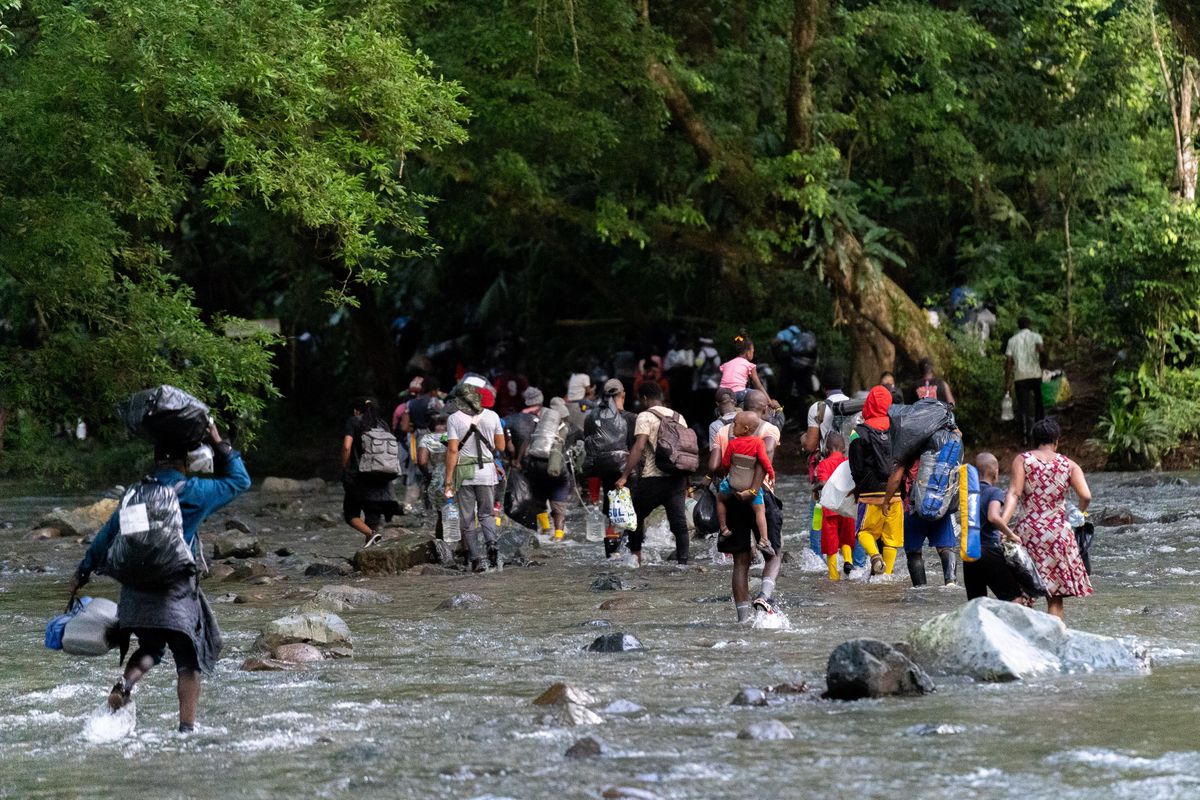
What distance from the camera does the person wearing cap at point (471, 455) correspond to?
14.4m

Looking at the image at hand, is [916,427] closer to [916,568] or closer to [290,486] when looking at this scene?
[916,568]

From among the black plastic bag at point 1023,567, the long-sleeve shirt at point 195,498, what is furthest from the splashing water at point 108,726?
the black plastic bag at point 1023,567

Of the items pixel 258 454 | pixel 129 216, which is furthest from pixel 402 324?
pixel 129 216

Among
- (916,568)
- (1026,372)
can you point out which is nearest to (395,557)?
(916,568)

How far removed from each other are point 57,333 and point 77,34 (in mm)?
2764

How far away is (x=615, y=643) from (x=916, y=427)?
3.15m

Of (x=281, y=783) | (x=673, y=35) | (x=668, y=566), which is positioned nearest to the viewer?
(x=281, y=783)

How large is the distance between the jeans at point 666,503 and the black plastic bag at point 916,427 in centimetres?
298

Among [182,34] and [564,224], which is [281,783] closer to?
[182,34]

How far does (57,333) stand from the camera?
15.5 meters

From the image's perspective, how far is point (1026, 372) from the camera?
2419 cm

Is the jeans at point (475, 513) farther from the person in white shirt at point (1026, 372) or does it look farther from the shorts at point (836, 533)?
the person in white shirt at point (1026, 372)

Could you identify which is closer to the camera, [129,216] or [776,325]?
[129,216]

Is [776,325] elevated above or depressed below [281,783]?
above
